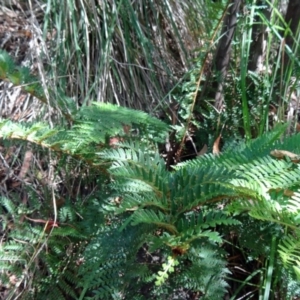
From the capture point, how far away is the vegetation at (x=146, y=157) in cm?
136

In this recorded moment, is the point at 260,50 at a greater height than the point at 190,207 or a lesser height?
greater

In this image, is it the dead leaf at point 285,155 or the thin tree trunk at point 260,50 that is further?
the thin tree trunk at point 260,50

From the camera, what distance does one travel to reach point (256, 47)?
2.18m

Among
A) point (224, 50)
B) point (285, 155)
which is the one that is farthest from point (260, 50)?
point (285, 155)

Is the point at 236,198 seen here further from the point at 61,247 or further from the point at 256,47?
the point at 256,47

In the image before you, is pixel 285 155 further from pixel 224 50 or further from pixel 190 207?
pixel 224 50

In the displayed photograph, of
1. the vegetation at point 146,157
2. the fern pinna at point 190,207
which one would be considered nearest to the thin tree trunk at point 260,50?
the vegetation at point 146,157

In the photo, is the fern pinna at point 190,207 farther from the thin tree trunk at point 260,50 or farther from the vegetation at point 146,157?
the thin tree trunk at point 260,50

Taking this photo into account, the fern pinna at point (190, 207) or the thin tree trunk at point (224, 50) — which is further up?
the thin tree trunk at point (224, 50)

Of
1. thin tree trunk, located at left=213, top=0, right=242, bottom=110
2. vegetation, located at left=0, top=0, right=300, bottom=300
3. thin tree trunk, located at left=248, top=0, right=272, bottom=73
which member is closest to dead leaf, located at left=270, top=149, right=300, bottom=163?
vegetation, located at left=0, top=0, right=300, bottom=300

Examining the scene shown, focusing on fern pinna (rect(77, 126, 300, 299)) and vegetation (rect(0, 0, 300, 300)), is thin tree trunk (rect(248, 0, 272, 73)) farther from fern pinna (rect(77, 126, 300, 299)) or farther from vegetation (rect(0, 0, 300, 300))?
fern pinna (rect(77, 126, 300, 299))

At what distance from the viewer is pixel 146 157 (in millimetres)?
1447

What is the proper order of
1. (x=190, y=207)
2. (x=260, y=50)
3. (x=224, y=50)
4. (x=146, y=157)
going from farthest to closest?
1. (x=260, y=50)
2. (x=224, y=50)
3. (x=146, y=157)
4. (x=190, y=207)

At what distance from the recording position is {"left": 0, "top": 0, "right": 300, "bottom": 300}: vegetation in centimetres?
136
